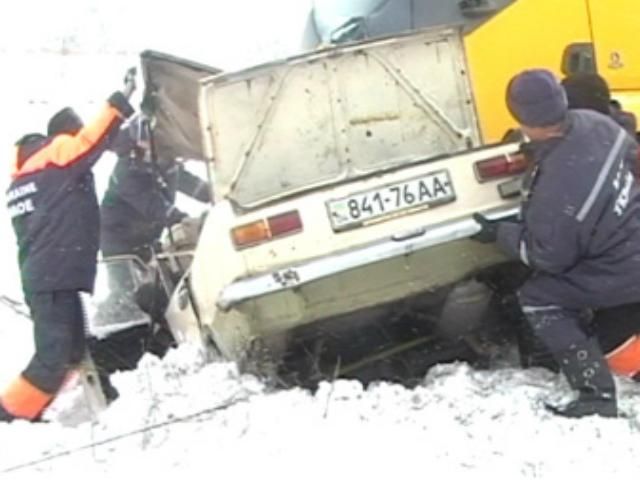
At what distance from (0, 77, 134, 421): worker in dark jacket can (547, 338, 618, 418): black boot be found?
8.82 feet

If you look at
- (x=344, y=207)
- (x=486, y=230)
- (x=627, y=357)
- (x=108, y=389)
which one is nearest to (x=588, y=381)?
(x=627, y=357)

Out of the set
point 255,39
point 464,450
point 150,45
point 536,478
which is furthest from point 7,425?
point 150,45

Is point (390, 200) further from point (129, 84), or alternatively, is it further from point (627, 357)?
point (129, 84)

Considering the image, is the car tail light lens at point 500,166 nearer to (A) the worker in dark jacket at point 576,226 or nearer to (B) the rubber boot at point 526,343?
(A) the worker in dark jacket at point 576,226

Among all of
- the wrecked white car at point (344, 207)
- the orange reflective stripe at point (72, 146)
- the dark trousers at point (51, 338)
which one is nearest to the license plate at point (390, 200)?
the wrecked white car at point (344, 207)

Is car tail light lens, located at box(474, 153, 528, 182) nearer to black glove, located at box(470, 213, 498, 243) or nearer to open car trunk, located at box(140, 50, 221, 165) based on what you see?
black glove, located at box(470, 213, 498, 243)

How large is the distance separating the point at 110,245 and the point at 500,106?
11.8ft

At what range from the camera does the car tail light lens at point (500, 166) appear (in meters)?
5.64

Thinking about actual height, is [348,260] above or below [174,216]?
above

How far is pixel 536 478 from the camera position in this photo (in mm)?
4367

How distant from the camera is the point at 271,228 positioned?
5496 millimetres

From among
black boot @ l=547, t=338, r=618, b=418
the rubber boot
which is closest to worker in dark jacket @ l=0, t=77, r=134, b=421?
the rubber boot

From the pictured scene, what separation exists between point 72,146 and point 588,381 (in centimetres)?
298

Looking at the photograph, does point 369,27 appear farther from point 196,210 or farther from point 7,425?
point 7,425
